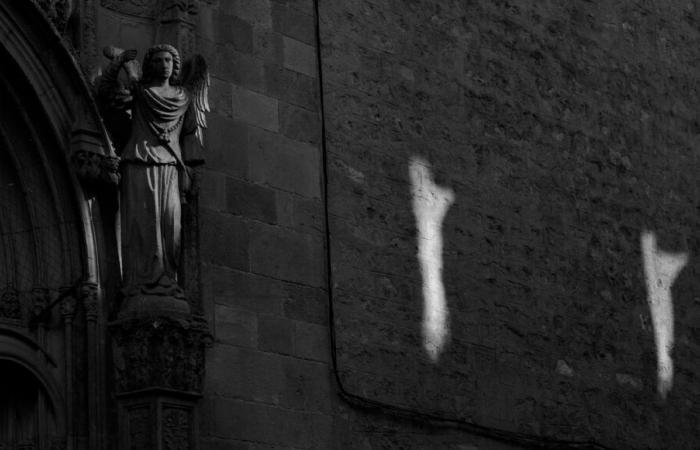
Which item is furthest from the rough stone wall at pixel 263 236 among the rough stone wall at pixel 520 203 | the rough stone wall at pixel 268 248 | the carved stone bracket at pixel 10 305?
the carved stone bracket at pixel 10 305

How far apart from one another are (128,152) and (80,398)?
149 centimetres

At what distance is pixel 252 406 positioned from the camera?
34.6ft

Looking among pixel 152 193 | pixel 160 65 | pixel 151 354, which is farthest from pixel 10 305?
pixel 160 65

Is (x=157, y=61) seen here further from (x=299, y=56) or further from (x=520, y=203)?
(x=520, y=203)

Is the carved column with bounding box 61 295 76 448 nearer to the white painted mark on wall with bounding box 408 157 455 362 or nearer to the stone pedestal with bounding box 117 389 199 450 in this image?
the stone pedestal with bounding box 117 389 199 450

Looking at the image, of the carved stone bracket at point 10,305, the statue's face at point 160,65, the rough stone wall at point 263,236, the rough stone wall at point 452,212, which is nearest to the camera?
the carved stone bracket at point 10,305

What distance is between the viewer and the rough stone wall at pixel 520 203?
473 inches

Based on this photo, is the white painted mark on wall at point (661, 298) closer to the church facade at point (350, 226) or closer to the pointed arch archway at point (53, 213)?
the church facade at point (350, 226)

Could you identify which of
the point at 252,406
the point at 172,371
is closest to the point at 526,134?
the point at 252,406

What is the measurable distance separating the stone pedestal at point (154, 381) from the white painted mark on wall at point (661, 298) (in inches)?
237

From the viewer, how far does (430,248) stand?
12484mm

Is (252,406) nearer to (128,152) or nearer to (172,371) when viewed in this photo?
(172,371)

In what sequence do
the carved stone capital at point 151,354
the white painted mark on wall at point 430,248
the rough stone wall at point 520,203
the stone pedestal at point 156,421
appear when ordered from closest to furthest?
the stone pedestal at point 156,421
the carved stone capital at point 151,354
the rough stone wall at point 520,203
the white painted mark on wall at point 430,248

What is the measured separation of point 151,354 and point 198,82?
5.90ft
